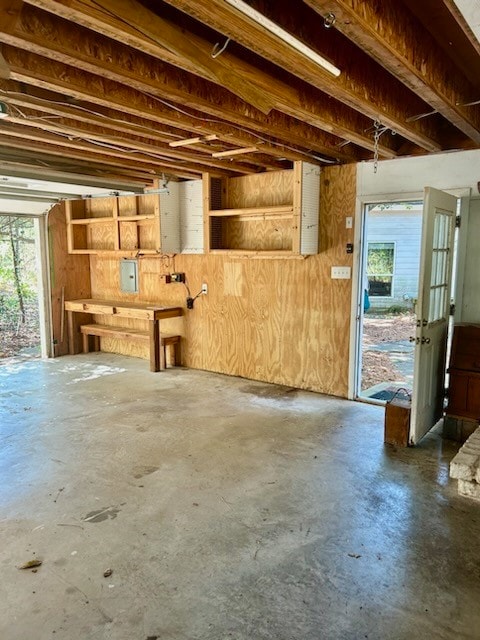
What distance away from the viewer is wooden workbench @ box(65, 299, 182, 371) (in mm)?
5816

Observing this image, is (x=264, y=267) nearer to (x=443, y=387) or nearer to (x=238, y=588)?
(x=443, y=387)

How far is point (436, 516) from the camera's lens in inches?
104

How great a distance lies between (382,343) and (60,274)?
5.35 meters

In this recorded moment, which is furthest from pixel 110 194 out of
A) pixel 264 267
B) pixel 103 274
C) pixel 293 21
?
pixel 293 21

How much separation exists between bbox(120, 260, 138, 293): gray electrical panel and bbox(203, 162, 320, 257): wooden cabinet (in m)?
1.71

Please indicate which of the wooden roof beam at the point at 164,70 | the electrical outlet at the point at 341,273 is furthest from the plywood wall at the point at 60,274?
the wooden roof beam at the point at 164,70

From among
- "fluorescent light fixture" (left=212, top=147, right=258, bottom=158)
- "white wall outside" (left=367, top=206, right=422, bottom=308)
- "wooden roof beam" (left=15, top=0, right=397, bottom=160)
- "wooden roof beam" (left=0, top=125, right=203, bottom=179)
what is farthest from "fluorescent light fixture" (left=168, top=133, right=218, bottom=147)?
"white wall outside" (left=367, top=206, right=422, bottom=308)

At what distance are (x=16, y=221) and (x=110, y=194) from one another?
3.38 metres

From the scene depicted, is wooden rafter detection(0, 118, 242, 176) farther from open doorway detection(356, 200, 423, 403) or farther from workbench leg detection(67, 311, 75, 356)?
open doorway detection(356, 200, 423, 403)

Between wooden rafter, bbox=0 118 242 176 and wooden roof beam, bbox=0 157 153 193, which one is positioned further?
wooden roof beam, bbox=0 157 153 193

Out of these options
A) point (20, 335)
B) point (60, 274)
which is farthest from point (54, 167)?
Answer: point (20, 335)

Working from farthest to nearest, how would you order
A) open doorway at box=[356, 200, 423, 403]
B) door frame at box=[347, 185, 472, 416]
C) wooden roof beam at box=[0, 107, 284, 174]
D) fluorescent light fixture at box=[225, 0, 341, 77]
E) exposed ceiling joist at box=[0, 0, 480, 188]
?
open doorway at box=[356, 200, 423, 403], door frame at box=[347, 185, 472, 416], wooden roof beam at box=[0, 107, 284, 174], exposed ceiling joist at box=[0, 0, 480, 188], fluorescent light fixture at box=[225, 0, 341, 77]

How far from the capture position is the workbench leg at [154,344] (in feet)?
19.0

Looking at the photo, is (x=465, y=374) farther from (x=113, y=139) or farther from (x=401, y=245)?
(x=401, y=245)
